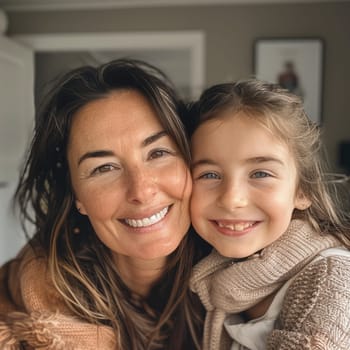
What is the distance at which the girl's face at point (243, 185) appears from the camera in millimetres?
930

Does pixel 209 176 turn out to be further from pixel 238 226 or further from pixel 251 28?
pixel 251 28

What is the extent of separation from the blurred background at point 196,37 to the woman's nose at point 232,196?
241 centimetres

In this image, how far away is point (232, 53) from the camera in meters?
3.33

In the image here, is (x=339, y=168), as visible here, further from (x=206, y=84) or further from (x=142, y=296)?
(x=142, y=296)

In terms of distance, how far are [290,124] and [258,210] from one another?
0.20 m

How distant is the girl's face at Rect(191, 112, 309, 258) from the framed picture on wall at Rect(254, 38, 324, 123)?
245 centimetres

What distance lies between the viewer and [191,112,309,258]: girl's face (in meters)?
0.93

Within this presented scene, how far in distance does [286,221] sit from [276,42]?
2.58 m

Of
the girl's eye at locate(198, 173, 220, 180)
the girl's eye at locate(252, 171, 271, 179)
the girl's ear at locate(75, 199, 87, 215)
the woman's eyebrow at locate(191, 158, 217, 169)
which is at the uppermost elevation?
the woman's eyebrow at locate(191, 158, 217, 169)

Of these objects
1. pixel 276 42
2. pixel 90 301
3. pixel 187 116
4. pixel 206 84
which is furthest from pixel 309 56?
pixel 90 301

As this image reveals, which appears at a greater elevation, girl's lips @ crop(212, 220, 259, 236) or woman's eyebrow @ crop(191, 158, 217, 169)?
woman's eyebrow @ crop(191, 158, 217, 169)

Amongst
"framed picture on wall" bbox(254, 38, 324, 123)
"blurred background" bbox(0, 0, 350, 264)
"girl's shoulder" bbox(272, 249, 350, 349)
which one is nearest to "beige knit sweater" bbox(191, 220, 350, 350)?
"girl's shoulder" bbox(272, 249, 350, 349)

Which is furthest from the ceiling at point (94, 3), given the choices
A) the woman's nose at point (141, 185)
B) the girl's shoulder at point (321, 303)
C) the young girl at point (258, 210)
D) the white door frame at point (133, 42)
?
the girl's shoulder at point (321, 303)

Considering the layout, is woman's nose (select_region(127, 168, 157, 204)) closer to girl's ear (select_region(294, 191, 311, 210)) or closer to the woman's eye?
the woman's eye
